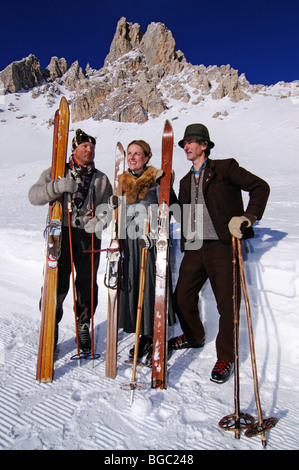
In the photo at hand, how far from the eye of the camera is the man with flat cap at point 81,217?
8.57 feet

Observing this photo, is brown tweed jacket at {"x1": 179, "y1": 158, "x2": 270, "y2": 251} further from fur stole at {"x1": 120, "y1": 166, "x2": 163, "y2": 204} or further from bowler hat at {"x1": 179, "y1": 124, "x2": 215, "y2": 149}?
fur stole at {"x1": 120, "y1": 166, "x2": 163, "y2": 204}

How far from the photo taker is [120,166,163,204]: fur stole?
2543 mm

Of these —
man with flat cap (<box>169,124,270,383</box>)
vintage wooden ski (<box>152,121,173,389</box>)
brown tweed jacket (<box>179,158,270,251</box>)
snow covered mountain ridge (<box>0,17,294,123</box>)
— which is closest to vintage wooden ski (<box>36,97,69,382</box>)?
vintage wooden ski (<box>152,121,173,389</box>)

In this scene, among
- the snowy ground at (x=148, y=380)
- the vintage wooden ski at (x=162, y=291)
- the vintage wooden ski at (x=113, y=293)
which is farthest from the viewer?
the vintage wooden ski at (x=113, y=293)

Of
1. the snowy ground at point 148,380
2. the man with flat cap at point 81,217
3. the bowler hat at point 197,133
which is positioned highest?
the bowler hat at point 197,133

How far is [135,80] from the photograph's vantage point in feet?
213

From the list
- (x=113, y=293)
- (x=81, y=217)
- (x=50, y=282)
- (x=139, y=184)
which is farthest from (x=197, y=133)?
(x=50, y=282)

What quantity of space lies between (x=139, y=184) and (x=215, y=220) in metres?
0.74

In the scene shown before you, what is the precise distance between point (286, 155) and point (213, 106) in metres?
32.7

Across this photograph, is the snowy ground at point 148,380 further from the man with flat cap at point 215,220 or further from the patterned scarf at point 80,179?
the patterned scarf at point 80,179

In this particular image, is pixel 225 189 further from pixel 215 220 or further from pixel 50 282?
pixel 50 282

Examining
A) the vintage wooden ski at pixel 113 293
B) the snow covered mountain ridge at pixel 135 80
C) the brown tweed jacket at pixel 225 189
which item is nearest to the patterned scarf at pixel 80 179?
the vintage wooden ski at pixel 113 293

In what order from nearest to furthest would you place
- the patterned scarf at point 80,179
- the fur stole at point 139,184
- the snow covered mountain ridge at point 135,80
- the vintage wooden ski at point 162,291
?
1. the vintage wooden ski at point 162,291
2. the fur stole at point 139,184
3. the patterned scarf at point 80,179
4. the snow covered mountain ridge at point 135,80
